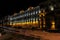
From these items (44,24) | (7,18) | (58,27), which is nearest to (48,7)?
(44,24)

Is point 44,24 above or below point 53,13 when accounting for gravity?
below

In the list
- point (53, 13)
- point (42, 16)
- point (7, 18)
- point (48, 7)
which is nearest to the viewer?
point (53, 13)

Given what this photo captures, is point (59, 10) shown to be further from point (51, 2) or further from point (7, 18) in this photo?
point (7, 18)

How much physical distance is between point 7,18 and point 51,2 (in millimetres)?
72103

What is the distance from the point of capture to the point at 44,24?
39469mm

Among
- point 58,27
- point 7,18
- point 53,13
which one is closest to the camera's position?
point 58,27

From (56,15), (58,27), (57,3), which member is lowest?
(58,27)

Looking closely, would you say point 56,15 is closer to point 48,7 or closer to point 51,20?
point 51,20

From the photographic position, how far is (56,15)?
34.3m

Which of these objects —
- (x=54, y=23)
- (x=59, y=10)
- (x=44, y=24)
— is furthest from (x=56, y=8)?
(x=44, y=24)

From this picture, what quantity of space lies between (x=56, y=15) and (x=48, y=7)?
14.1 feet

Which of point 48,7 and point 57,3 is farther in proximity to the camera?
point 48,7

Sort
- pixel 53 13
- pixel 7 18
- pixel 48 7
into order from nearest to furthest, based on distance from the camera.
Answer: pixel 53 13 < pixel 48 7 < pixel 7 18

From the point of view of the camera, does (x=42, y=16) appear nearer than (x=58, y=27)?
No
